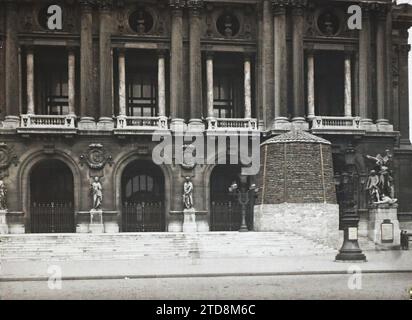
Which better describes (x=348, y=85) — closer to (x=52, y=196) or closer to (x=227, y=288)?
(x=52, y=196)

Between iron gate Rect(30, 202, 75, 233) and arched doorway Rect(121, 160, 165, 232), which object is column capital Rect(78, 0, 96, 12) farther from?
iron gate Rect(30, 202, 75, 233)

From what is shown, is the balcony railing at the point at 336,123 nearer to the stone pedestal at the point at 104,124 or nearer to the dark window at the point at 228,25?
the dark window at the point at 228,25

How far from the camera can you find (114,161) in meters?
39.3

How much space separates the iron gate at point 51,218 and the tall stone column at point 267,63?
1203 centimetres

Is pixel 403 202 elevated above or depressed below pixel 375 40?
below

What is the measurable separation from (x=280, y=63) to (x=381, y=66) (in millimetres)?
6147

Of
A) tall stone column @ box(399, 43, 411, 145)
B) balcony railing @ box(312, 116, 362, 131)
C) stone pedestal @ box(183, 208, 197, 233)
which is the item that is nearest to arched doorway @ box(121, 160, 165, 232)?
stone pedestal @ box(183, 208, 197, 233)

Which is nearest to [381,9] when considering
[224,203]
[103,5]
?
[224,203]

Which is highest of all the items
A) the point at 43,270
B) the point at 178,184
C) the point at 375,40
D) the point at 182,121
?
the point at 375,40

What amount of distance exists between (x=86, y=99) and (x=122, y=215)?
662 cm

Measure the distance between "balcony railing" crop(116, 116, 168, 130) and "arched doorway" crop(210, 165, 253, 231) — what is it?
4397 millimetres
